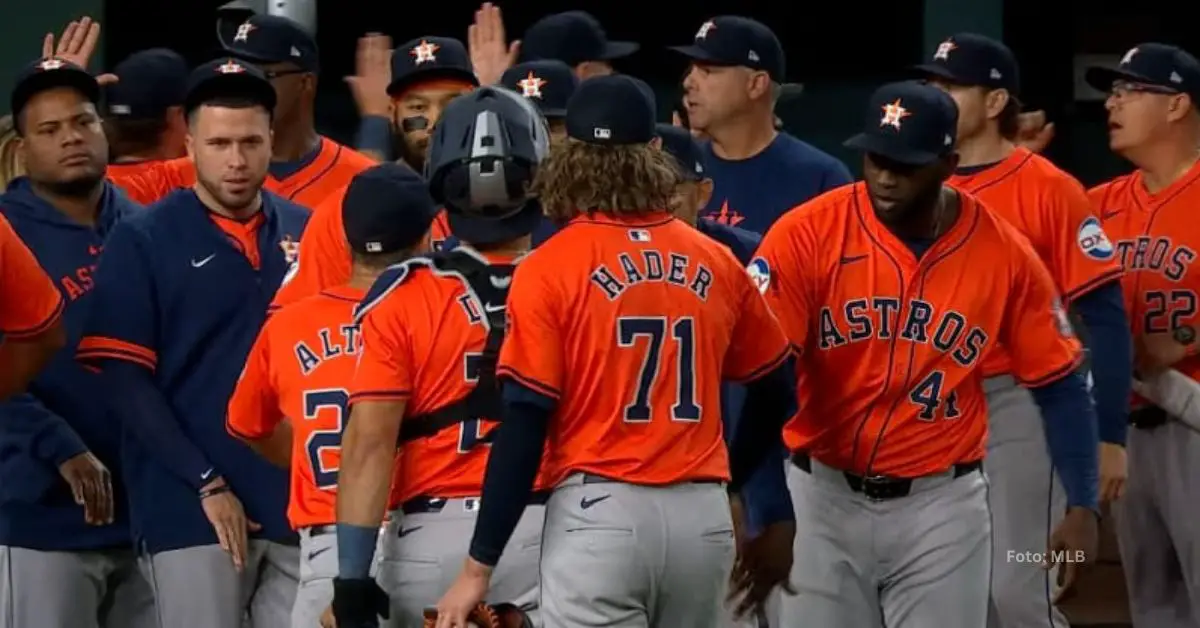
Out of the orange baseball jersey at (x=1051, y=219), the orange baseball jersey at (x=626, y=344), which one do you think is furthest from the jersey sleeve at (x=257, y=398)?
the orange baseball jersey at (x=1051, y=219)

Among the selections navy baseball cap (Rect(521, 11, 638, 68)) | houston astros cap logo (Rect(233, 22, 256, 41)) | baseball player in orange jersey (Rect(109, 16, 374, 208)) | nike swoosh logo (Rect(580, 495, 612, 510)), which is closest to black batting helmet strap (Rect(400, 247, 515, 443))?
nike swoosh logo (Rect(580, 495, 612, 510))

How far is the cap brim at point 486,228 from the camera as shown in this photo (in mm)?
4324

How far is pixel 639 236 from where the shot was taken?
4297mm

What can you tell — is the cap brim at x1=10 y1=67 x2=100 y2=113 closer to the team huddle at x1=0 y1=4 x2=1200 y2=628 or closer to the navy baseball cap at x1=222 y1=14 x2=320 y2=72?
the team huddle at x1=0 y1=4 x2=1200 y2=628

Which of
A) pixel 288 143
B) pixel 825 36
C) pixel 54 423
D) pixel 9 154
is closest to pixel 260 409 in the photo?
pixel 54 423

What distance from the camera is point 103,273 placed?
5.32m

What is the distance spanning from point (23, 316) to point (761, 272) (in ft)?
5.45

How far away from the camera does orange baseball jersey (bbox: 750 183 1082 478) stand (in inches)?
204

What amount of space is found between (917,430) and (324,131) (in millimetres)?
5109

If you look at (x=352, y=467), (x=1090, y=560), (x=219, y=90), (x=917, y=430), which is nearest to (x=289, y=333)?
(x=352, y=467)

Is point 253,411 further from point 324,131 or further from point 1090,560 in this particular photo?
point 324,131

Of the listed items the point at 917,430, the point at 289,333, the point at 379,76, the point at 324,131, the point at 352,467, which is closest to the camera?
the point at 352,467

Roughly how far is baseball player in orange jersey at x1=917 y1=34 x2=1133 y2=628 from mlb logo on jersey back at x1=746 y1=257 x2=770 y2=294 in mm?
1205

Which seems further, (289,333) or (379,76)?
(379,76)
